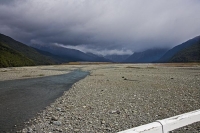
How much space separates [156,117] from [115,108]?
107 inches

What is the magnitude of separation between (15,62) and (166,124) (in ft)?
492

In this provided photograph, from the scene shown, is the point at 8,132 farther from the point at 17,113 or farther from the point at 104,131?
the point at 104,131

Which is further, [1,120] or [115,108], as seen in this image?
[115,108]

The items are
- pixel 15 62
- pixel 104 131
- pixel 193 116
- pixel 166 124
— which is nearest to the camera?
pixel 166 124

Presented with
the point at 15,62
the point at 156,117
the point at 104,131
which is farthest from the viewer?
the point at 15,62

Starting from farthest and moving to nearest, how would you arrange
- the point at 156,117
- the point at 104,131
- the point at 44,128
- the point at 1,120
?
the point at 1,120, the point at 156,117, the point at 44,128, the point at 104,131

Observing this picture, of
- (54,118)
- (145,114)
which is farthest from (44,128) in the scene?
(145,114)

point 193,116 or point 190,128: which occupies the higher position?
point 193,116

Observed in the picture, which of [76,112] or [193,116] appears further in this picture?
[76,112]

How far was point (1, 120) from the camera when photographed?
994 centimetres

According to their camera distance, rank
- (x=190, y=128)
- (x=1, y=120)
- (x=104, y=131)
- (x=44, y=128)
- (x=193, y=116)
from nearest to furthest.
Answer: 1. (x=193, y=116)
2. (x=190, y=128)
3. (x=104, y=131)
4. (x=44, y=128)
5. (x=1, y=120)

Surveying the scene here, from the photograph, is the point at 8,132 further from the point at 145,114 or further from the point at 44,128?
the point at 145,114

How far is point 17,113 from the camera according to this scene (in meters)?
11.4

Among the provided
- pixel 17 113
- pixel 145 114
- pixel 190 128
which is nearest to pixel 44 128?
pixel 17 113
